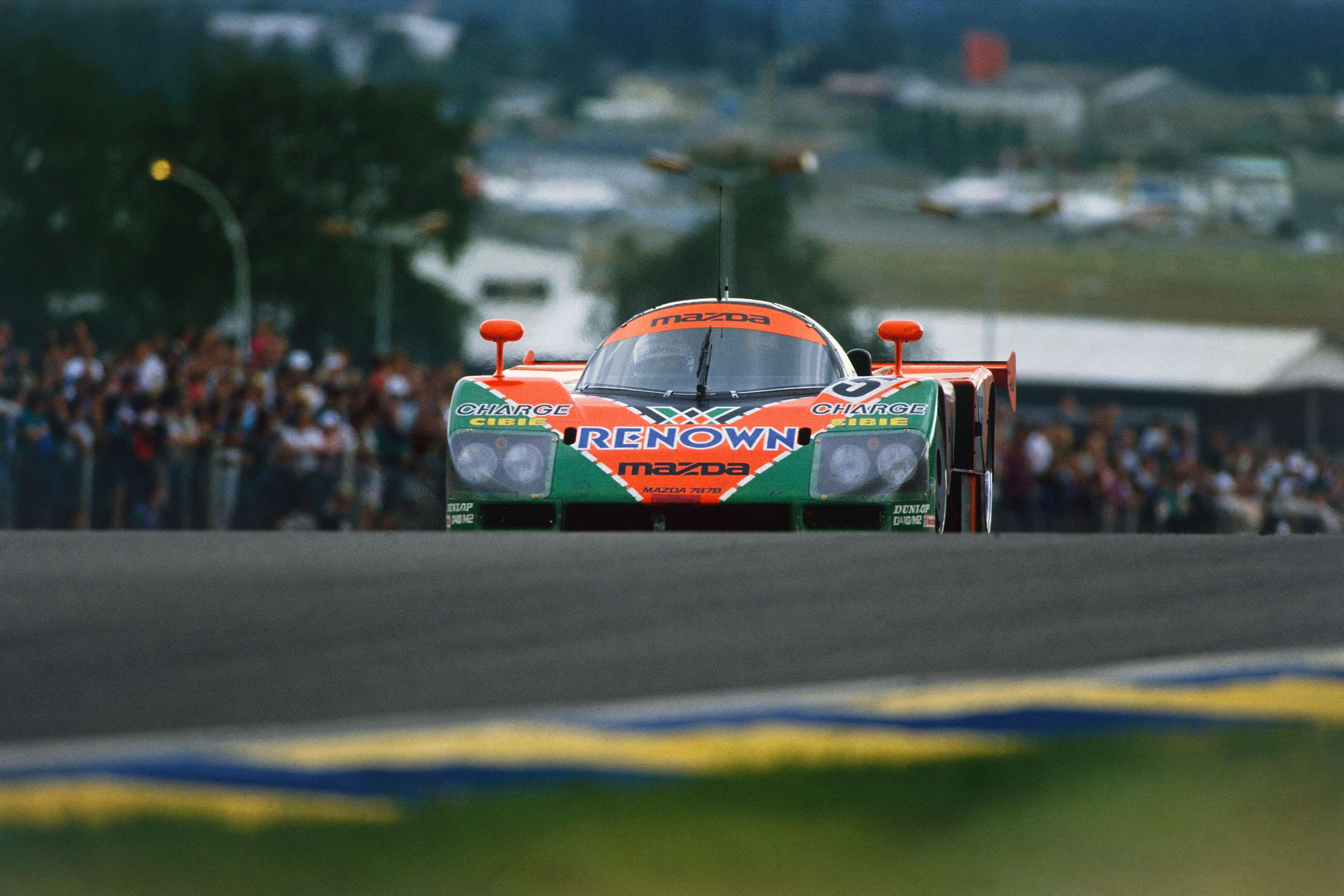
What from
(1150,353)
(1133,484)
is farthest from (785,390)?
(1150,353)

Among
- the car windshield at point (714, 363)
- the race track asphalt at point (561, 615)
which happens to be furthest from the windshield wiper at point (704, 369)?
the race track asphalt at point (561, 615)

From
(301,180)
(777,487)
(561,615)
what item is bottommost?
(561,615)

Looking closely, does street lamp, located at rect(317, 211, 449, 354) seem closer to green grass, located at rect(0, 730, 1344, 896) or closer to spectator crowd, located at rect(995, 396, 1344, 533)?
spectator crowd, located at rect(995, 396, 1344, 533)

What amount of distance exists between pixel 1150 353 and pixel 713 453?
187ft

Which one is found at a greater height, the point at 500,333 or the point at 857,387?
the point at 500,333

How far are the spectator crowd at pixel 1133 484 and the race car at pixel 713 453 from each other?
7.36 m

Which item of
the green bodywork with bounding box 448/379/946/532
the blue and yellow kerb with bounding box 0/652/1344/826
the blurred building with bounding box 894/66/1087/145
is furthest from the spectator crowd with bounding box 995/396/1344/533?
the blurred building with bounding box 894/66/1087/145

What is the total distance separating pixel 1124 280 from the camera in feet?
268

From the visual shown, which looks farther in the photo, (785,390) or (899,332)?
(899,332)

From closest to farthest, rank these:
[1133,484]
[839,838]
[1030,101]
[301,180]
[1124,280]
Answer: [839,838] → [1133,484] → [301,180] → [1030,101] → [1124,280]

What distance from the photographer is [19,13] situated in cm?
3481

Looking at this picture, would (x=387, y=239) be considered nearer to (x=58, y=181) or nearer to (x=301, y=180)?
(x=301, y=180)

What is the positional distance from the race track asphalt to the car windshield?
6.08 meters

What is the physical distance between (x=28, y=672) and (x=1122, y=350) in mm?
62382
